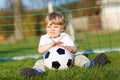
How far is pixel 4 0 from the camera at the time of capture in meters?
7.64

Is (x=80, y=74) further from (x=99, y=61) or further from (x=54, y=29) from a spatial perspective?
(x=54, y=29)

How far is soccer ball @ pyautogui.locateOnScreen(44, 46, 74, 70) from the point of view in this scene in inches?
160

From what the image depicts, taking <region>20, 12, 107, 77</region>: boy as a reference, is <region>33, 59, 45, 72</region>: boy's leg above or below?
below

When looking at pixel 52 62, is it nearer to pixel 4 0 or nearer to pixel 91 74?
pixel 91 74

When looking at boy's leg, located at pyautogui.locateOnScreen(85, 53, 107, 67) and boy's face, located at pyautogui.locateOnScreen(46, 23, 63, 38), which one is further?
boy's face, located at pyautogui.locateOnScreen(46, 23, 63, 38)

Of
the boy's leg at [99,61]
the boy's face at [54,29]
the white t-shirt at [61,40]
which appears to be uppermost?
the boy's face at [54,29]

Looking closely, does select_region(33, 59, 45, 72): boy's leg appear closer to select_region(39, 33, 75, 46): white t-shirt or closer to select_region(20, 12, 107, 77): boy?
select_region(20, 12, 107, 77): boy

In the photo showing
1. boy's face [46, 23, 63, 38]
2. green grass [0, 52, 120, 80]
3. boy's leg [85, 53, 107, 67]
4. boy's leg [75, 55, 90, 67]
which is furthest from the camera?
boy's face [46, 23, 63, 38]

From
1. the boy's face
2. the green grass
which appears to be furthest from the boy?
the green grass

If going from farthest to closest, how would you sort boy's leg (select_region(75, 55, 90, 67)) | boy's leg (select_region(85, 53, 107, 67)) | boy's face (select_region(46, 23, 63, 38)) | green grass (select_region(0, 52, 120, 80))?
boy's face (select_region(46, 23, 63, 38)) → boy's leg (select_region(75, 55, 90, 67)) → boy's leg (select_region(85, 53, 107, 67)) → green grass (select_region(0, 52, 120, 80))

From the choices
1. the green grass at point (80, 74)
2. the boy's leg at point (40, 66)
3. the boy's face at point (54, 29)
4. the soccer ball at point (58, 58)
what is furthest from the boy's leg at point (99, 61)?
the boy's face at point (54, 29)

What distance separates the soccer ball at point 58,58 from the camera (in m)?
4.06

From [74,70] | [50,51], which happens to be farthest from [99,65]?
[50,51]

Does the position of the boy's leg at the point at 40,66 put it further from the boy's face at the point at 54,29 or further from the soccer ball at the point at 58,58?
the boy's face at the point at 54,29
